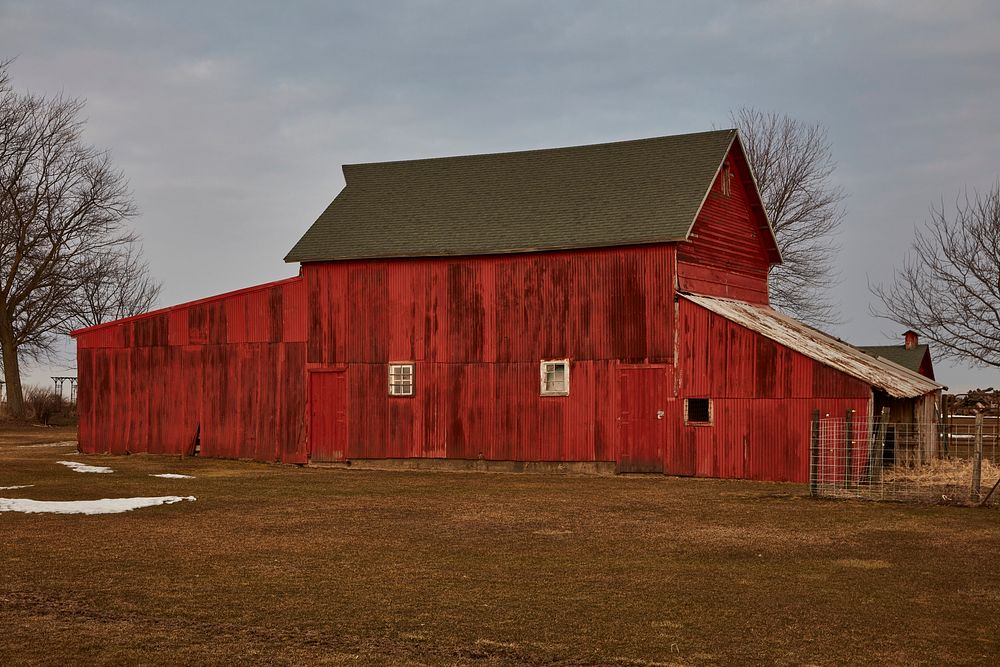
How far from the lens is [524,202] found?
3312 centimetres

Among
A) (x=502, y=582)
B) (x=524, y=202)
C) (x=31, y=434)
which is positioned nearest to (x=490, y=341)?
(x=524, y=202)

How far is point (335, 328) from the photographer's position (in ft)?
107

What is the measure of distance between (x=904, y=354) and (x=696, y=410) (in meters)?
31.1

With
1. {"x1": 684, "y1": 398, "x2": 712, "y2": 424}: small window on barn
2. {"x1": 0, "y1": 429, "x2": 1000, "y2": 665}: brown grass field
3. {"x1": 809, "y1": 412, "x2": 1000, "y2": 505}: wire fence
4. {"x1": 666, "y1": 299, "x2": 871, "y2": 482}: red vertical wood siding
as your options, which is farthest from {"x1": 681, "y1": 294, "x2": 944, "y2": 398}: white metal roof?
{"x1": 0, "y1": 429, "x2": 1000, "y2": 665}: brown grass field

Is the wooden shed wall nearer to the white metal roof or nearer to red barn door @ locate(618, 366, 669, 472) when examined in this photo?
red barn door @ locate(618, 366, 669, 472)

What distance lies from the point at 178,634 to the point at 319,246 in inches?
932

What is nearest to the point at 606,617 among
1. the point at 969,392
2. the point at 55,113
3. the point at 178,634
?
the point at 178,634

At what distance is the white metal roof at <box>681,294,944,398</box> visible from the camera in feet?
88.7

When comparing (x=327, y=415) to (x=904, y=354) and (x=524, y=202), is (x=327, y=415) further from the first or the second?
(x=904, y=354)

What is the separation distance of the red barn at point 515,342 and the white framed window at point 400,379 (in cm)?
7

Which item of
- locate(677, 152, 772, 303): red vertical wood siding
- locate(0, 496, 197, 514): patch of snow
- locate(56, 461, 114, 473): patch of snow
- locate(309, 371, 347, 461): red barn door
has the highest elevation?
locate(677, 152, 772, 303): red vertical wood siding

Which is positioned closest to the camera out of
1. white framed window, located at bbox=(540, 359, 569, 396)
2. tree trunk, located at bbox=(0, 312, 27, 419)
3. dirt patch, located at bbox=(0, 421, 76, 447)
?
white framed window, located at bbox=(540, 359, 569, 396)

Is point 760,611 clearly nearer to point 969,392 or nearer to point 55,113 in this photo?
point 55,113

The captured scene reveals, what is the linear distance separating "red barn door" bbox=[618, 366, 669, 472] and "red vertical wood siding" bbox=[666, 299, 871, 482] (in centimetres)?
44
